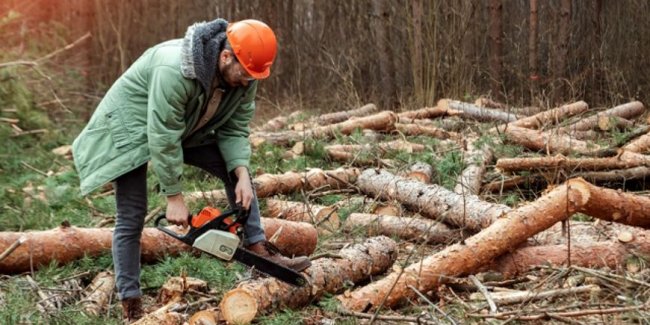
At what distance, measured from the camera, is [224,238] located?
455 centimetres

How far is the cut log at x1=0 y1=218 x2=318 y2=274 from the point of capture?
5.74 meters

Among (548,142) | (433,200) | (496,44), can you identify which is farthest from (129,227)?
(496,44)

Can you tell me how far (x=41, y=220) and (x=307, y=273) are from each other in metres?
3.28

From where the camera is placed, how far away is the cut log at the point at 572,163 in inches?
293

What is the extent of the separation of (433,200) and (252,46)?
2.80 metres

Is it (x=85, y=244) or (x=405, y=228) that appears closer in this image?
(x=85, y=244)

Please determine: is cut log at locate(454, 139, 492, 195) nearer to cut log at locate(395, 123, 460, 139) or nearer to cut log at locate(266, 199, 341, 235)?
cut log at locate(266, 199, 341, 235)

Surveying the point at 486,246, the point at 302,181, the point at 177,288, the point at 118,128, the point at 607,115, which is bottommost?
the point at 607,115

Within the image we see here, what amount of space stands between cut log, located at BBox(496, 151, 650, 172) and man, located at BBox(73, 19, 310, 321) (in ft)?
10.6

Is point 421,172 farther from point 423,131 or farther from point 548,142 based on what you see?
point 423,131

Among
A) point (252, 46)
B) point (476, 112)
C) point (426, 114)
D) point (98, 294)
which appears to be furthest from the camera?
point (426, 114)

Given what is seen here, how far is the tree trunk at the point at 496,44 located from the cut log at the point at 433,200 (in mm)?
7138

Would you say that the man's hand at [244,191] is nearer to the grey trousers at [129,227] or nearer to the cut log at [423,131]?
the grey trousers at [129,227]

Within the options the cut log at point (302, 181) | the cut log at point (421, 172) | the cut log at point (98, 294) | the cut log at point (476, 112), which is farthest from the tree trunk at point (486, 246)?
the cut log at point (476, 112)
